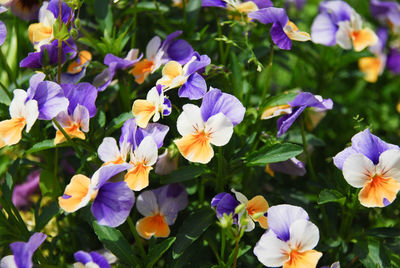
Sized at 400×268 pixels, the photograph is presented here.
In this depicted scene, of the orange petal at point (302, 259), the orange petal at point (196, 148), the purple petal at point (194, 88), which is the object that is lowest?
the orange petal at point (302, 259)

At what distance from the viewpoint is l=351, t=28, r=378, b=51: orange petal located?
1.37 meters

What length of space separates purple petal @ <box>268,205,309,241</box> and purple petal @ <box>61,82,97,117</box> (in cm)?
47

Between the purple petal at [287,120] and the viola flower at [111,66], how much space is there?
0.38m

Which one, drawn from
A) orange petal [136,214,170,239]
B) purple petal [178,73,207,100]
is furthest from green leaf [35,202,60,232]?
purple petal [178,73,207,100]

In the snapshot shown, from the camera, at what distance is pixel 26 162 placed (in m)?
1.29

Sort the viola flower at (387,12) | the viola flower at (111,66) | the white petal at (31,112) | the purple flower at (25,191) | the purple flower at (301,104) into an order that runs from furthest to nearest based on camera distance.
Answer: the viola flower at (387,12), the purple flower at (25,191), the viola flower at (111,66), the purple flower at (301,104), the white petal at (31,112)

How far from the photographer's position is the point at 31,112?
1.02 m

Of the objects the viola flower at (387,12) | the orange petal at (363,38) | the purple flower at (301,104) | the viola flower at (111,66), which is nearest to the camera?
the purple flower at (301,104)

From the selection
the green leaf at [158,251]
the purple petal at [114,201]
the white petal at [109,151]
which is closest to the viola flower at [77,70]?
the white petal at [109,151]

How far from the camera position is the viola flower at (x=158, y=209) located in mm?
1170

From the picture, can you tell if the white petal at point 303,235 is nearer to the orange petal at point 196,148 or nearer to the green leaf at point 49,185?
the orange petal at point 196,148

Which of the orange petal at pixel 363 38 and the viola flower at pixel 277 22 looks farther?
the orange petal at pixel 363 38

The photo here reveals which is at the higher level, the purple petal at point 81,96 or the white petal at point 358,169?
the purple petal at point 81,96

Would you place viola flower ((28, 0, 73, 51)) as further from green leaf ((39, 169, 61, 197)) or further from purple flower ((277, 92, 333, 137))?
purple flower ((277, 92, 333, 137))
